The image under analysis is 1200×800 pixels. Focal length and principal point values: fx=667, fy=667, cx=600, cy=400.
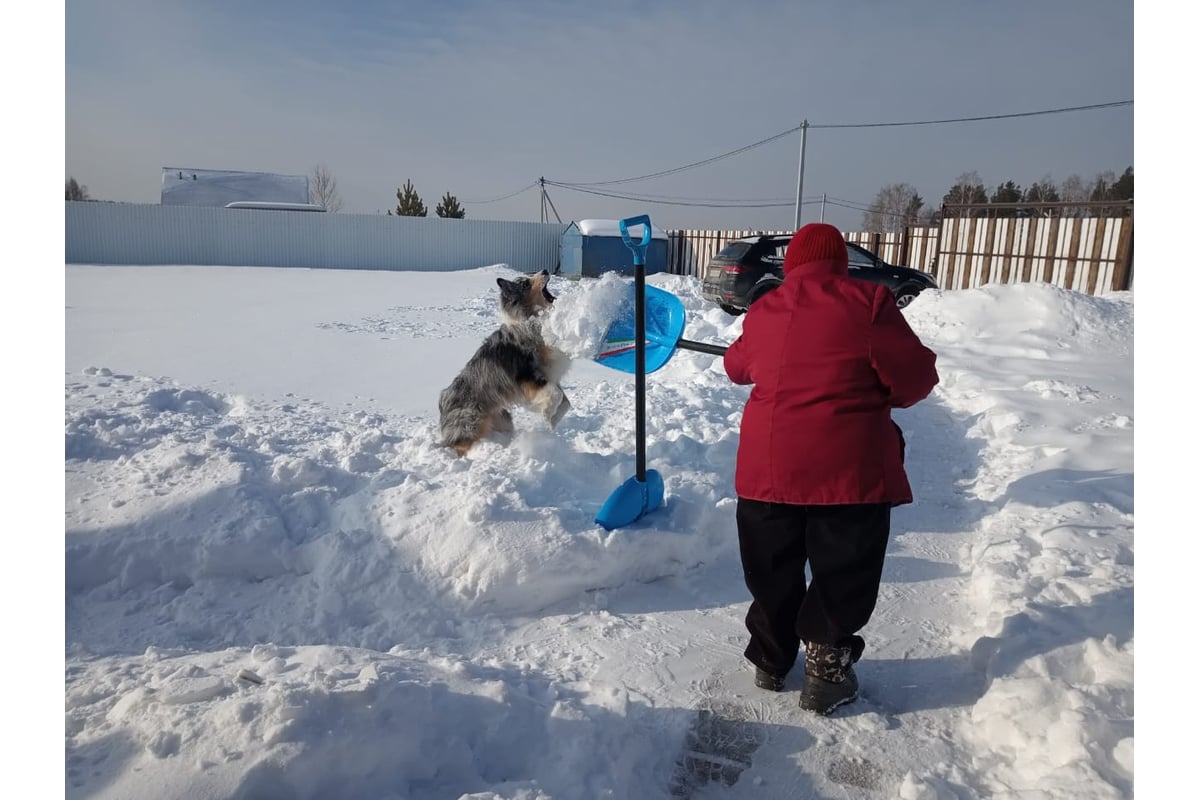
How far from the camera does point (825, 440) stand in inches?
94.3

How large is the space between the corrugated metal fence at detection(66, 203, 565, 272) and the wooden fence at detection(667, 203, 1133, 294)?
11844 mm

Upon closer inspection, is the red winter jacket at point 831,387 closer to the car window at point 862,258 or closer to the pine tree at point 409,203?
the car window at point 862,258

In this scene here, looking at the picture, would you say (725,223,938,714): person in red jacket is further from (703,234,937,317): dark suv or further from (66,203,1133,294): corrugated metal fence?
(66,203,1133,294): corrugated metal fence

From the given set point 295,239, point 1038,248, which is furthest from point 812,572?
point 295,239

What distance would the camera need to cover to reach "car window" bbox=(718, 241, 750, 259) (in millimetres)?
14531

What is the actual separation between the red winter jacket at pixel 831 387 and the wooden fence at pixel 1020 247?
1310 cm

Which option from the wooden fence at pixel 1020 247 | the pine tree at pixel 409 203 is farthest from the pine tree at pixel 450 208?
the wooden fence at pixel 1020 247

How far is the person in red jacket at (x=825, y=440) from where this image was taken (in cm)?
233

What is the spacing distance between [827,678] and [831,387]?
1142 millimetres

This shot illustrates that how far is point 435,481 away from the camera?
13.3 feet

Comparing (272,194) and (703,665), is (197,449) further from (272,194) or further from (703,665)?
(272,194)

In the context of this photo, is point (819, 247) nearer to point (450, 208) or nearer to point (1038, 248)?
point (1038, 248)

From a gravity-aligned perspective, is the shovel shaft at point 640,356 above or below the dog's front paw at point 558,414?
above

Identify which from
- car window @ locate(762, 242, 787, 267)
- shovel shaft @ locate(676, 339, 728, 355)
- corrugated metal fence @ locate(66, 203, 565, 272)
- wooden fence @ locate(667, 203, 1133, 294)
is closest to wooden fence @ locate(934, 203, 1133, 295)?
wooden fence @ locate(667, 203, 1133, 294)
